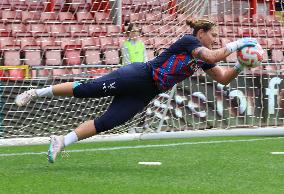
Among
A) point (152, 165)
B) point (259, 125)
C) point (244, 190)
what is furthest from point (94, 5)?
point (244, 190)

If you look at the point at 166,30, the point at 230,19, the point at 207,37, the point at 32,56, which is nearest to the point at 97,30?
the point at 166,30

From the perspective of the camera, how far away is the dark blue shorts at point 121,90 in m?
7.04

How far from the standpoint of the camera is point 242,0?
12094 millimetres

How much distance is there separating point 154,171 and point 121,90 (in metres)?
0.76

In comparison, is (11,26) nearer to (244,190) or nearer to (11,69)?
(11,69)

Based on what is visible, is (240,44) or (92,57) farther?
(92,57)

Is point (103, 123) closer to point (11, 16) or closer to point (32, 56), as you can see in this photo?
point (11, 16)

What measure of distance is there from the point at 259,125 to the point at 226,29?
4.87ft

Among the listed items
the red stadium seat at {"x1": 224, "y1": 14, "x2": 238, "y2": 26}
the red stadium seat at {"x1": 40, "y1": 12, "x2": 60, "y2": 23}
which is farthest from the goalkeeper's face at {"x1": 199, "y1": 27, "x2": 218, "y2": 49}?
the red stadium seat at {"x1": 40, "y1": 12, "x2": 60, "y2": 23}

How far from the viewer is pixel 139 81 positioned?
708 cm

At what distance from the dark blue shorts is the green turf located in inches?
16.0

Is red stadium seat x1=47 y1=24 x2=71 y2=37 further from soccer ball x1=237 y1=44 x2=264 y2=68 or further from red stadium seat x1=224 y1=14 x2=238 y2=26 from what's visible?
soccer ball x1=237 y1=44 x2=264 y2=68

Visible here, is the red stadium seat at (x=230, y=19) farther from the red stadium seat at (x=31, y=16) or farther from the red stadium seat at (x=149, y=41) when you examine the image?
the red stadium seat at (x=31, y=16)

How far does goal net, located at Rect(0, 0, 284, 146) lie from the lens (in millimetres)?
10617
